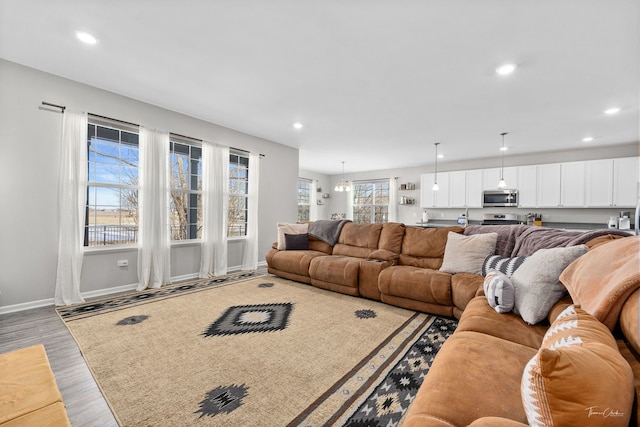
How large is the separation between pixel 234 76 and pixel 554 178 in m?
6.69

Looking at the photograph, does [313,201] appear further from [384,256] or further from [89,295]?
[89,295]

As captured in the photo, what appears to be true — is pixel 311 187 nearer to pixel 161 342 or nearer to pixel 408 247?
pixel 408 247

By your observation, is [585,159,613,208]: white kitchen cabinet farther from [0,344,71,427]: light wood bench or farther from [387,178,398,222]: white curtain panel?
[0,344,71,427]: light wood bench

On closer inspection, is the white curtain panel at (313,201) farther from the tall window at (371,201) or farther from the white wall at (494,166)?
the tall window at (371,201)

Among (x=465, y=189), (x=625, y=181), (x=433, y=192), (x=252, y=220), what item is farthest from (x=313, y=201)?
(x=625, y=181)

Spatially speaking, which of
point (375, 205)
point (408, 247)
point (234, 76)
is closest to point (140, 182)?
point (234, 76)

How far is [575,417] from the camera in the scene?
0.57 meters

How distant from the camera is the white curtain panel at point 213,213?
180 inches

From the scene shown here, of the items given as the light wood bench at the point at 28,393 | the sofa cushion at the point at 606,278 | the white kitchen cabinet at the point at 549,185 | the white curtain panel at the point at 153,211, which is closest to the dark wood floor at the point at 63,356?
the light wood bench at the point at 28,393

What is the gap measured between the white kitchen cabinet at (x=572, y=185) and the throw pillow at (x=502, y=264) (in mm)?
4594

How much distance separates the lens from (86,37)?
2.45 metres

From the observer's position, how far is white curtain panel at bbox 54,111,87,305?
10.4ft

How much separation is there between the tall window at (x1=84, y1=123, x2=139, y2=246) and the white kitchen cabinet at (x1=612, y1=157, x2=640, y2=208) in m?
8.54

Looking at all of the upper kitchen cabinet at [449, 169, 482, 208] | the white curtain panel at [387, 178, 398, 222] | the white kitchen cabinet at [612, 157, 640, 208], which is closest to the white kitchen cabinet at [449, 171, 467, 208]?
the upper kitchen cabinet at [449, 169, 482, 208]
